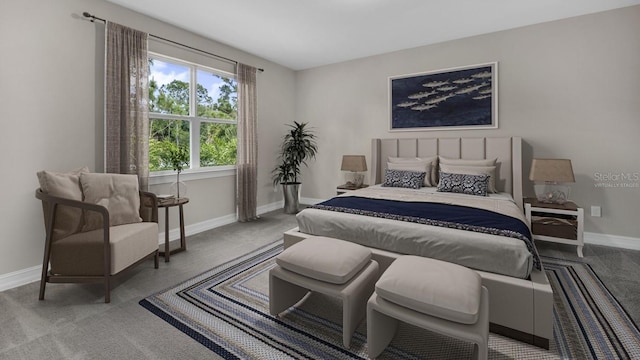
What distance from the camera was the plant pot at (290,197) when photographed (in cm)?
520

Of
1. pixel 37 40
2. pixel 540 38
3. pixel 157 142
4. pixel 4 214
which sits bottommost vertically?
pixel 4 214

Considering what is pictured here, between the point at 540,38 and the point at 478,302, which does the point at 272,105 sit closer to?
Answer: the point at 540,38

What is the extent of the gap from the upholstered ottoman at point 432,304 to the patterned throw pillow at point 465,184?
2.01m

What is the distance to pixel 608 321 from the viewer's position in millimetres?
1974

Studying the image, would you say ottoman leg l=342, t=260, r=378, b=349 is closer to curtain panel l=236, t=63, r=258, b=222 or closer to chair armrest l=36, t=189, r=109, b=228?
chair armrest l=36, t=189, r=109, b=228

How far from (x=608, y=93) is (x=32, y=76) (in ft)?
19.8

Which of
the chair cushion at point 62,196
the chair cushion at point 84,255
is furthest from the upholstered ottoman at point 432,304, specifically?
the chair cushion at point 62,196

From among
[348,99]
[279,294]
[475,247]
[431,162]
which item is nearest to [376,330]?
[279,294]

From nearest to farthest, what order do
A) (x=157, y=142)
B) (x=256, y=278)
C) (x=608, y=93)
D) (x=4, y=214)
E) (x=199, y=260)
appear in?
(x=4, y=214)
(x=256, y=278)
(x=199, y=260)
(x=608, y=93)
(x=157, y=142)

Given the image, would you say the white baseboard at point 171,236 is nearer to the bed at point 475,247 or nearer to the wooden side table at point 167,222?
the wooden side table at point 167,222

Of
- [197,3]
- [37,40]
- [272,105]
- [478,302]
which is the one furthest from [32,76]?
[478,302]

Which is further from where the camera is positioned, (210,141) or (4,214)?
(210,141)

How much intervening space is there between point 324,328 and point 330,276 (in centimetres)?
45

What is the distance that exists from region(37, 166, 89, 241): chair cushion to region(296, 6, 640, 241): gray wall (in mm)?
4329
